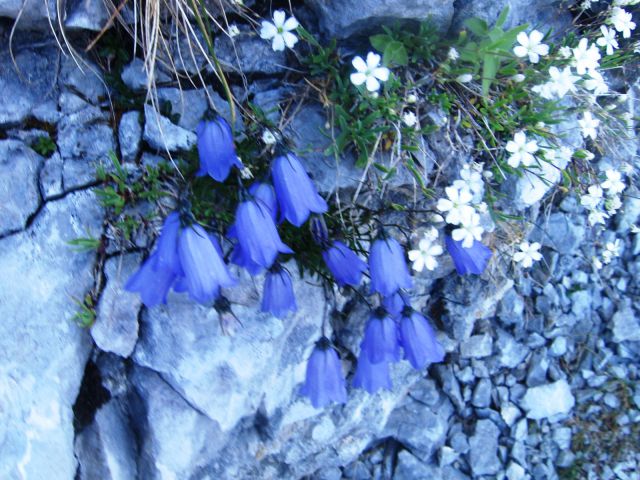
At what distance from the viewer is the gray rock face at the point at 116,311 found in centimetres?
293

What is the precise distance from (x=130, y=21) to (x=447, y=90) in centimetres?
160

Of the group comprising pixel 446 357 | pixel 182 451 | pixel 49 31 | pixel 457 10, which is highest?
pixel 457 10

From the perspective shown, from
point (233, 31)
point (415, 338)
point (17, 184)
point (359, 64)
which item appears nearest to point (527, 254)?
Answer: point (415, 338)

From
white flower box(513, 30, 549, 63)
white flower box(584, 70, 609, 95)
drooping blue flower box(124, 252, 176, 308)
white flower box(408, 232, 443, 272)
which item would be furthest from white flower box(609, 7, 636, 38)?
drooping blue flower box(124, 252, 176, 308)

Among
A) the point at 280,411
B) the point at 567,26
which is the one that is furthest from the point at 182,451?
the point at 567,26

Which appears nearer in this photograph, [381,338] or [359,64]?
[359,64]

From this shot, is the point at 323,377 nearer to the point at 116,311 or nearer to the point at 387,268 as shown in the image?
the point at 387,268

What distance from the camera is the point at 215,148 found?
8.93 feet

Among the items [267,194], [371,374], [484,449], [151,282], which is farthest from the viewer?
[484,449]

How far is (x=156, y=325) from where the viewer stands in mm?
3016

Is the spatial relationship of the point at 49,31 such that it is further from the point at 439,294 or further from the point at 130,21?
the point at 439,294

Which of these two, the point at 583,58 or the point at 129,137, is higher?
the point at 583,58

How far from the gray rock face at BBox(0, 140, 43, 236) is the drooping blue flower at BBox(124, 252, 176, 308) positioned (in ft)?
2.16

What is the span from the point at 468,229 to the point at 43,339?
199 cm
